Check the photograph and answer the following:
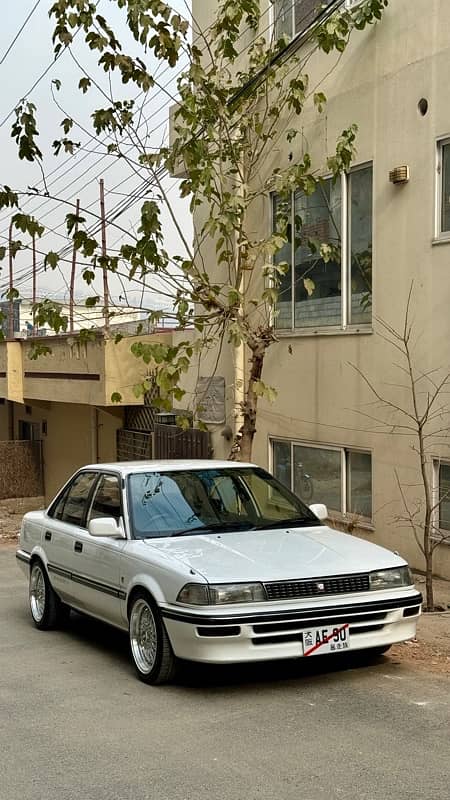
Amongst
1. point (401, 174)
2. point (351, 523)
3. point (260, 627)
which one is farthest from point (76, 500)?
point (401, 174)

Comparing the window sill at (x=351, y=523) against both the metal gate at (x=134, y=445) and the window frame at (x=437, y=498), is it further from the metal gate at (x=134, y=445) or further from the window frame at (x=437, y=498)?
the metal gate at (x=134, y=445)

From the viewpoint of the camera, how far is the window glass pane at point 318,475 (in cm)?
1279

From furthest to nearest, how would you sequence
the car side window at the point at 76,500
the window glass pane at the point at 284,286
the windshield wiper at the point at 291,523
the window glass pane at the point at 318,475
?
the window glass pane at the point at 284,286, the window glass pane at the point at 318,475, the car side window at the point at 76,500, the windshield wiper at the point at 291,523

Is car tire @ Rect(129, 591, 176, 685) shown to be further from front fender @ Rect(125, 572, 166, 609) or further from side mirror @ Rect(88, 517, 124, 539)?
side mirror @ Rect(88, 517, 124, 539)

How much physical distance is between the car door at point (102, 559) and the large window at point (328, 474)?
4.69m

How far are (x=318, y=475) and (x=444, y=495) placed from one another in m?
2.63

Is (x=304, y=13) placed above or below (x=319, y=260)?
above

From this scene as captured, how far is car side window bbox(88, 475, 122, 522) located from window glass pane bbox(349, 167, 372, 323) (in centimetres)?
492

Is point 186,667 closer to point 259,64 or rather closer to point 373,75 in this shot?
point 373,75

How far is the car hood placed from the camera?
654 centimetres

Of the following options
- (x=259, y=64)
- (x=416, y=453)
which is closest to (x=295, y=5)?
(x=259, y=64)

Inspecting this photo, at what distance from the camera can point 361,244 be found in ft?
40.2

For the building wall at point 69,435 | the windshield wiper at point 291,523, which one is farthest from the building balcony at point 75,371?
the windshield wiper at point 291,523

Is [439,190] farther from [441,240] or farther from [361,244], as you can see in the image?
[361,244]
